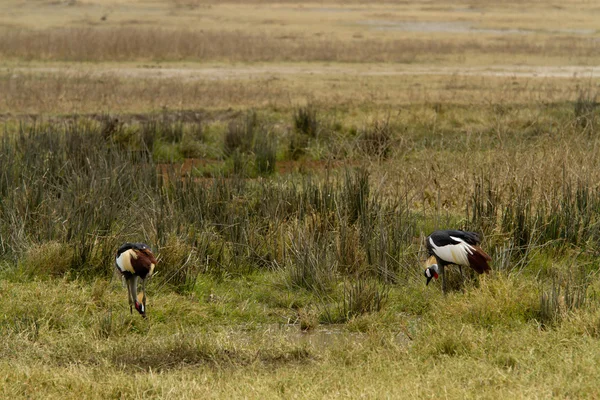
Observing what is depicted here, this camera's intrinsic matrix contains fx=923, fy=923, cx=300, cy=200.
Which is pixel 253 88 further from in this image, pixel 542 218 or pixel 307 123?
pixel 542 218

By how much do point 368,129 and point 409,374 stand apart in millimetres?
7835

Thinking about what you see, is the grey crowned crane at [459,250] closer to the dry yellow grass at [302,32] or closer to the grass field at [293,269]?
the grass field at [293,269]

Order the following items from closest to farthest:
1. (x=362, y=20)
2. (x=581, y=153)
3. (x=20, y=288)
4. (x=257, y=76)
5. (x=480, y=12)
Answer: (x=20, y=288)
(x=581, y=153)
(x=257, y=76)
(x=362, y=20)
(x=480, y=12)

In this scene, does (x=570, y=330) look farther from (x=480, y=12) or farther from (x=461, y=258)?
(x=480, y=12)

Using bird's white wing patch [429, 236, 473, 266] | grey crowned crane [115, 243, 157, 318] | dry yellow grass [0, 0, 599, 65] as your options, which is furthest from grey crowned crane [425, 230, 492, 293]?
dry yellow grass [0, 0, 599, 65]

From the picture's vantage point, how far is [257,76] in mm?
22188

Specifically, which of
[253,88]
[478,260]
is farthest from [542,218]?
[253,88]

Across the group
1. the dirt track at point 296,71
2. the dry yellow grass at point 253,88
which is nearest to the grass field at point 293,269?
the dry yellow grass at point 253,88

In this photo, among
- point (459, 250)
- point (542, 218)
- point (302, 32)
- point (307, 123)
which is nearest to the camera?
point (459, 250)

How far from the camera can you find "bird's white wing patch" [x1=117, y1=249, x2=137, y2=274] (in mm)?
→ 5699

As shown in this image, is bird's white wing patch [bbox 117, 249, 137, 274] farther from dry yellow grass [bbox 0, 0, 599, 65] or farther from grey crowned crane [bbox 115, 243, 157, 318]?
dry yellow grass [bbox 0, 0, 599, 65]

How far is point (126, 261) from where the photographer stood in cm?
570

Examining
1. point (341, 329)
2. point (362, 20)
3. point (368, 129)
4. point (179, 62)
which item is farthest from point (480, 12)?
point (341, 329)

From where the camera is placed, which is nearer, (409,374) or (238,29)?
(409,374)
